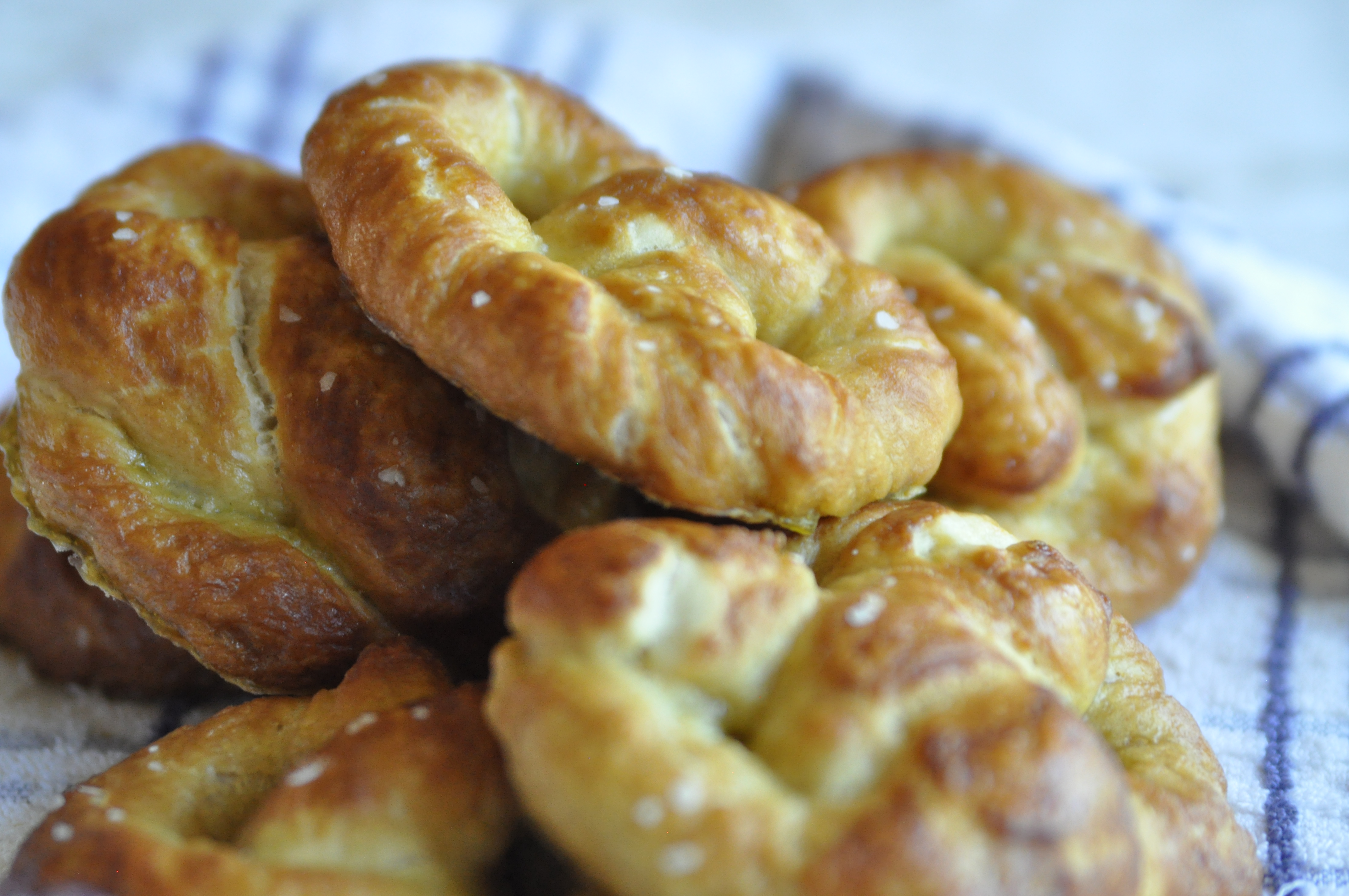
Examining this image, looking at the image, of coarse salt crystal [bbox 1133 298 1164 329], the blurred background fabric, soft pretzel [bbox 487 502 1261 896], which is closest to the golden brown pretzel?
coarse salt crystal [bbox 1133 298 1164 329]

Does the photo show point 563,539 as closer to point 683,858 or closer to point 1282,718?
point 683,858

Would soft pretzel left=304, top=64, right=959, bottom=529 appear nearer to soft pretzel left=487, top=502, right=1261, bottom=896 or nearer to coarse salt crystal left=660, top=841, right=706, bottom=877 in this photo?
soft pretzel left=487, top=502, right=1261, bottom=896

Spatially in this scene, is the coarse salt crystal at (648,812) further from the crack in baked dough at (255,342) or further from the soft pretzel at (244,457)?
the crack in baked dough at (255,342)

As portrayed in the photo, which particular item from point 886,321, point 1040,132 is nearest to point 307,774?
point 886,321

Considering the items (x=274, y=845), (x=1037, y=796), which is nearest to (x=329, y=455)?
(x=274, y=845)

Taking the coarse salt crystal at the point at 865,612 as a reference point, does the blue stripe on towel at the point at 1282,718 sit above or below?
below

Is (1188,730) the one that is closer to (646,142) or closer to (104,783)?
(104,783)

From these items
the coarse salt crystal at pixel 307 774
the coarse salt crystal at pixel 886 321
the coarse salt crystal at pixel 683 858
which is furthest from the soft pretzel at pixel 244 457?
the coarse salt crystal at pixel 683 858
